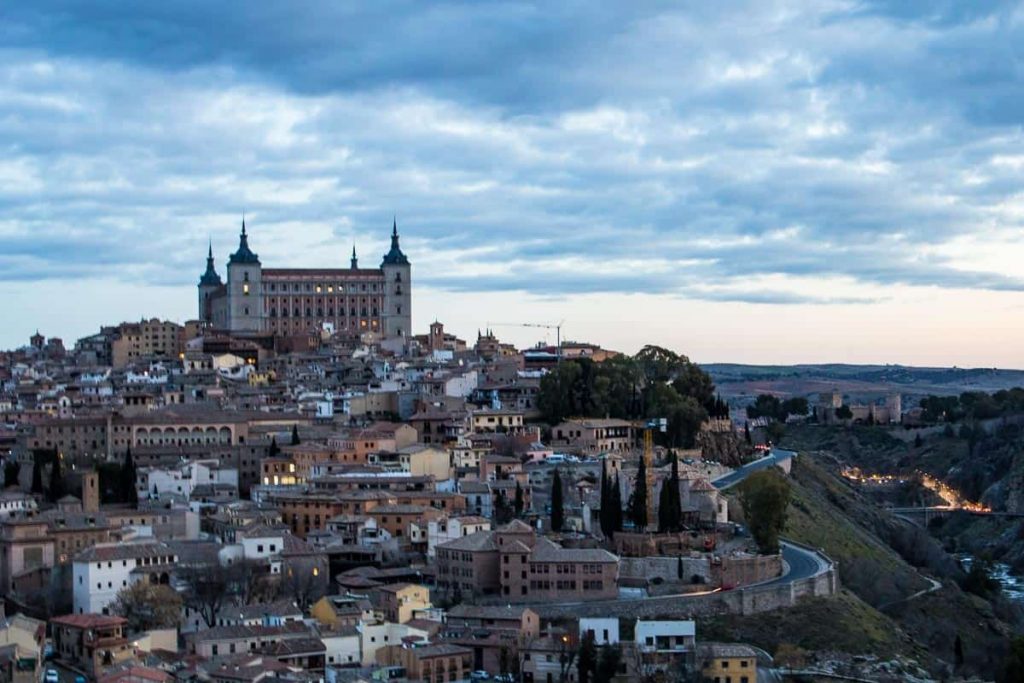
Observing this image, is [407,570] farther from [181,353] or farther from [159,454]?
[181,353]

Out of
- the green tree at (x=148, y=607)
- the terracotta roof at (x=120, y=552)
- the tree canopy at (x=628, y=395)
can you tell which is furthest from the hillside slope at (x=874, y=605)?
the terracotta roof at (x=120, y=552)

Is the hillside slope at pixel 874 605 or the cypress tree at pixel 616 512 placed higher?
the cypress tree at pixel 616 512

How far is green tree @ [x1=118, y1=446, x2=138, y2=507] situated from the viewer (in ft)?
158

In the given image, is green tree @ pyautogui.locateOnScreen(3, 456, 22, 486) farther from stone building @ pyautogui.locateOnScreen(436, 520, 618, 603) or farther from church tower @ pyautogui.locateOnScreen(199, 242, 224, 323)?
church tower @ pyautogui.locateOnScreen(199, 242, 224, 323)

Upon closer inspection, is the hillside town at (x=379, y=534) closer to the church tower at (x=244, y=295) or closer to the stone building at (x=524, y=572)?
the stone building at (x=524, y=572)

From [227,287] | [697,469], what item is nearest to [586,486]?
[697,469]

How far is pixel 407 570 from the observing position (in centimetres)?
4338

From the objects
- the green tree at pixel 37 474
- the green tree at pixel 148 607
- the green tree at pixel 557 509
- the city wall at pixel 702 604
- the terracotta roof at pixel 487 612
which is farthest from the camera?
the green tree at pixel 37 474

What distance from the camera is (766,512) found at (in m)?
47.9

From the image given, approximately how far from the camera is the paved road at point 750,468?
58656 millimetres

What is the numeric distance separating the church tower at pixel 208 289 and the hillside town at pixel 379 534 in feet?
115

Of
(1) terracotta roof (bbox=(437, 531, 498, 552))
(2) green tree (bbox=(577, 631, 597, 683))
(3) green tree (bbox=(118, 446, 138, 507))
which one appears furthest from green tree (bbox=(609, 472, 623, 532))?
(3) green tree (bbox=(118, 446, 138, 507))

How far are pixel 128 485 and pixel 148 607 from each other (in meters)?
11.0

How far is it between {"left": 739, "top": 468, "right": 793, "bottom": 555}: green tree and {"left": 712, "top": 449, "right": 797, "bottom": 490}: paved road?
254 inches
